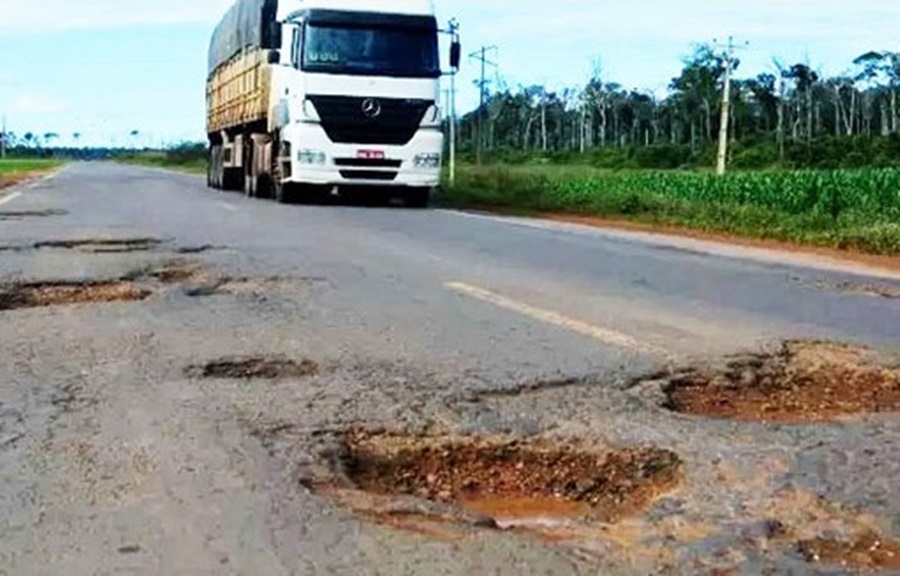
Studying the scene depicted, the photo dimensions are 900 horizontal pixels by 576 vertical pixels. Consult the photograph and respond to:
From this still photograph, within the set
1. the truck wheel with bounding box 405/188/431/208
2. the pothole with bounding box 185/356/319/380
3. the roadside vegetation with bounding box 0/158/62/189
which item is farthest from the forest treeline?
the pothole with bounding box 185/356/319/380

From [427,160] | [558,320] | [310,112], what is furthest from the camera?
[427,160]

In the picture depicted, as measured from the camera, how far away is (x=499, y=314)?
771 centimetres

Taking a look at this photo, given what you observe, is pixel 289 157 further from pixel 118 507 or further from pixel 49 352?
pixel 118 507

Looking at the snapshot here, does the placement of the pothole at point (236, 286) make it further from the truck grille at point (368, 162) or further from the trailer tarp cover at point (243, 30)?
the trailer tarp cover at point (243, 30)

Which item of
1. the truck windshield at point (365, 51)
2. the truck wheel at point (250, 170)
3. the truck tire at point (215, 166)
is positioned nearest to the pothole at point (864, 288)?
the truck windshield at point (365, 51)

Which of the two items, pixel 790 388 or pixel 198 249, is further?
pixel 198 249

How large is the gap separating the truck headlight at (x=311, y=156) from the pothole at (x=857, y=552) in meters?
17.5

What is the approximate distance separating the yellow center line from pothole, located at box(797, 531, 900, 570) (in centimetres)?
285

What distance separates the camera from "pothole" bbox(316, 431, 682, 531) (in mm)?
3816

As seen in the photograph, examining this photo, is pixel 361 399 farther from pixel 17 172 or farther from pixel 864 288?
pixel 17 172

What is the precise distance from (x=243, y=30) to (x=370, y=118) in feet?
19.2

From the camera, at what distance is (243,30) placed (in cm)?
2502

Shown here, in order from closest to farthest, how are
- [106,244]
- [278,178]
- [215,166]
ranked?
[106,244]
[278,178]
[215,166]

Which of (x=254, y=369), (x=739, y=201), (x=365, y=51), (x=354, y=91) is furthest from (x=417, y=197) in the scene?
(x=254, y=369)
